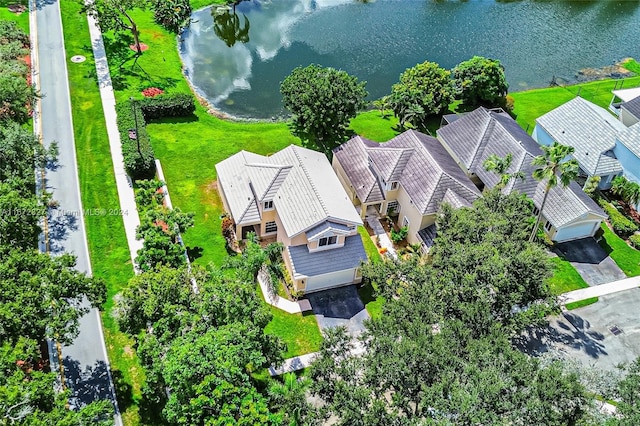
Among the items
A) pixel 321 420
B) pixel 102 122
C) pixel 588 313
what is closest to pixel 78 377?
pixel 321 420

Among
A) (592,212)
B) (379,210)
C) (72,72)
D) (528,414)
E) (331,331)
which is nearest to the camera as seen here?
(528,414)

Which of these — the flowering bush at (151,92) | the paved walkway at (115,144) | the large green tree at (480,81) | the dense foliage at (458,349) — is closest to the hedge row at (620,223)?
the dense foliage at (458,349)

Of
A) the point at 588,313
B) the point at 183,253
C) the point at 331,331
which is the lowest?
the point at 588,313

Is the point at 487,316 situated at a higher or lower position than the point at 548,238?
higher

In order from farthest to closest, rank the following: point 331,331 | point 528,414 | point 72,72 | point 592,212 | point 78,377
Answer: point 72,72
point 592,212
point 78,377
point 331,331
point 528,414

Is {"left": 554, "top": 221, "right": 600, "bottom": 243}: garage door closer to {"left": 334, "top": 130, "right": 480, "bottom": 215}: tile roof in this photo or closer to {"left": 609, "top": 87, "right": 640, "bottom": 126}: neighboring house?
{"left": 334, "top": 130, "right": 480, "bottom": 215}: tile roof

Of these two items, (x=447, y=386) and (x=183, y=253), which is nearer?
(x=447, y=386)

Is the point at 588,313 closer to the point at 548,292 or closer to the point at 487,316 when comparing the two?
the point at 548,292
